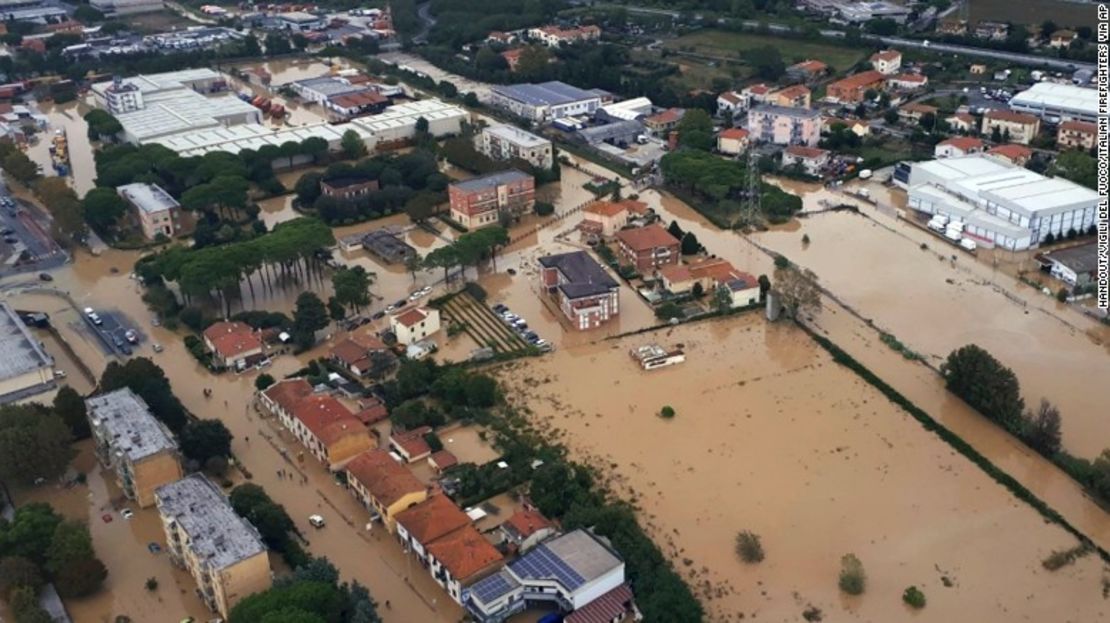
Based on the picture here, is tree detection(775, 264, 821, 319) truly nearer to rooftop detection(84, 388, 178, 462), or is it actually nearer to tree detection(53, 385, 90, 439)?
rooftop detection(84, 388, 178, 462)

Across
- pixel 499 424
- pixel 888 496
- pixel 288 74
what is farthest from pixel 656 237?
pixel 288 74

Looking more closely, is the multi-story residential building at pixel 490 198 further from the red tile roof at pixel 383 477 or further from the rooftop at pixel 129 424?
the red tile roof at pixel 383 477

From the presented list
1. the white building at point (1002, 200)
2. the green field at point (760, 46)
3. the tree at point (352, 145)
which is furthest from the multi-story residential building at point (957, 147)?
the tree at point (352, 145)

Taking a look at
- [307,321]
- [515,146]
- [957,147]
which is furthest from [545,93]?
[307,321]

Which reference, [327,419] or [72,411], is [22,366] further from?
[327,419]

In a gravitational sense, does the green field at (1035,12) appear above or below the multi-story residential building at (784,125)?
above

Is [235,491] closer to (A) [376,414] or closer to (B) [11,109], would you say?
(A) [376,414]
